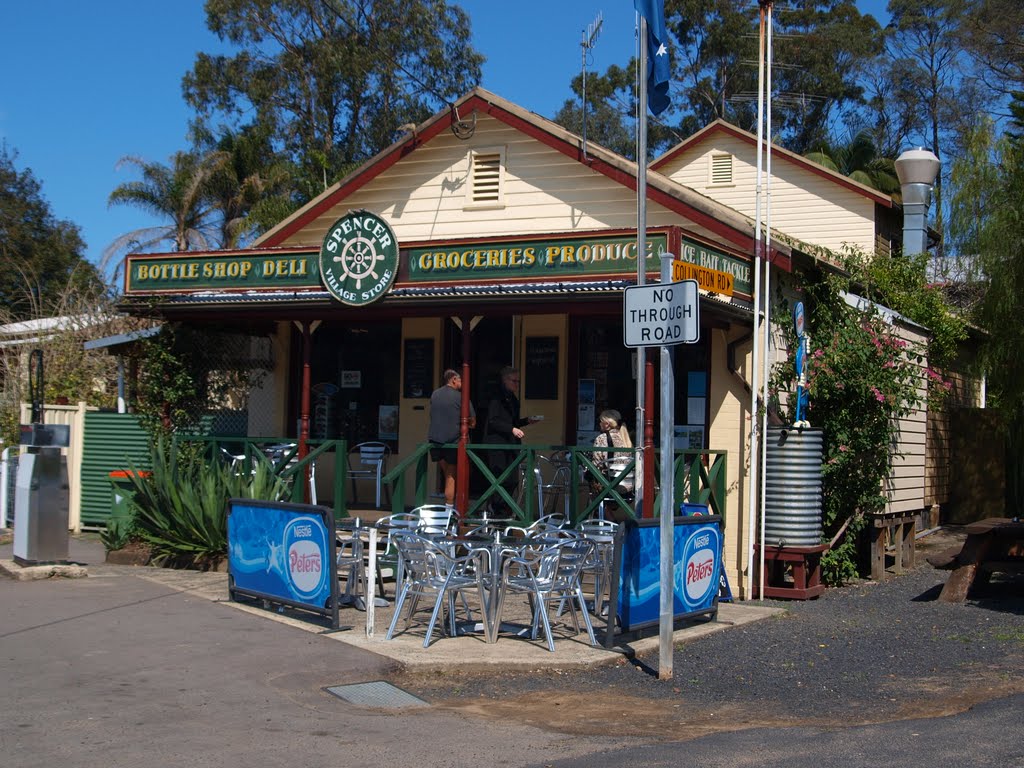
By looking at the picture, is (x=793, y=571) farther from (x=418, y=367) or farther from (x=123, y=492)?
(x=123, y=492)

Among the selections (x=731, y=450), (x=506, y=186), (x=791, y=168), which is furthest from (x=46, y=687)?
(x=791, y=168)

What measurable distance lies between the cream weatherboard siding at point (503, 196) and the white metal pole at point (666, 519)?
5.41 meters

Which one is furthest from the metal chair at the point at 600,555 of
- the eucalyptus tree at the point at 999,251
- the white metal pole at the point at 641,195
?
the eucalyptus tree at the point at 999,251

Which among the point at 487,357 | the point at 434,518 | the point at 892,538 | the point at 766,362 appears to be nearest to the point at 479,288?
the point at 434,518

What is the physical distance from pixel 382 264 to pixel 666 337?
5.06 m

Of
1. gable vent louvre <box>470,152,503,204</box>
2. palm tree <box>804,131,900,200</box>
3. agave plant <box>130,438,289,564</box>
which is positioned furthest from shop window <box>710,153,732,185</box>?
agave plant <box>130,438,289,564</box>

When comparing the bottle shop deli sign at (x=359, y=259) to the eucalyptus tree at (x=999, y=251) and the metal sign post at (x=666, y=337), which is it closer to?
the metal sign post at (x=666, y=337)

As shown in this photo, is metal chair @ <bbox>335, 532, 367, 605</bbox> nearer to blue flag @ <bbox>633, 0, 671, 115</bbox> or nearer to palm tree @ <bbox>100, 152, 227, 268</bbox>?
blue flag @ <bbox>633, 0, 671, 115</bbox>

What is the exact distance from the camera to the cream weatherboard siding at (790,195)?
2219cm

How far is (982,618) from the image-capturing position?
394 inches

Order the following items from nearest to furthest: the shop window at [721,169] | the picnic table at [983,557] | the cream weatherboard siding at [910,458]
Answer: the picnic table at [983,557]
the cream weatherboard siding at [910,458]
the shop window at [721,169]

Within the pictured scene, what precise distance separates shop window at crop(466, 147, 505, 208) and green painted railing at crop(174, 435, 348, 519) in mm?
3699

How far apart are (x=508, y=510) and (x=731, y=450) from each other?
263 cm

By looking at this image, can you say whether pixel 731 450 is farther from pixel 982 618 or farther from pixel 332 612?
pixel 332 612
